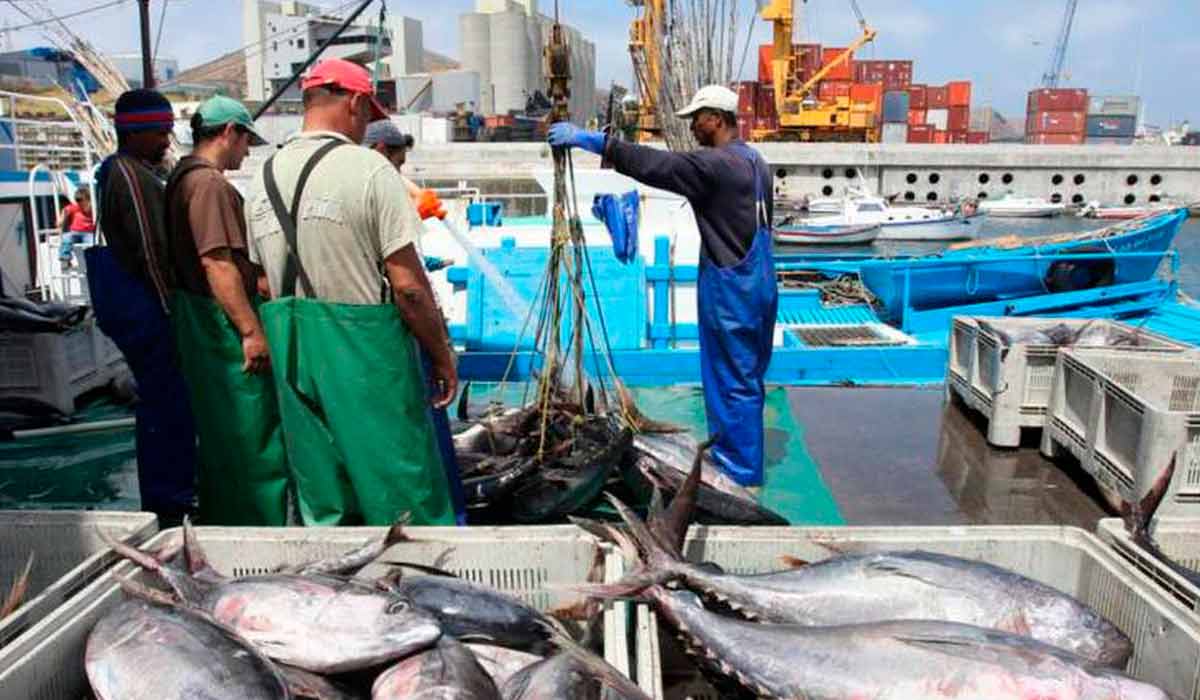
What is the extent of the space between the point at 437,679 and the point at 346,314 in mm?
1195

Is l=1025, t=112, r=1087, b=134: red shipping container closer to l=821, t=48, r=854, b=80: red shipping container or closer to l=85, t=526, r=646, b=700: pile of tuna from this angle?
l=821, t=48, r=854, b=80: red shipping container

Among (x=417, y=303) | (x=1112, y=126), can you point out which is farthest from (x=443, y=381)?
(x=1112, y=126)

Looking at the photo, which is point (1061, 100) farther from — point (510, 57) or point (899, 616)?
point (899, 616)

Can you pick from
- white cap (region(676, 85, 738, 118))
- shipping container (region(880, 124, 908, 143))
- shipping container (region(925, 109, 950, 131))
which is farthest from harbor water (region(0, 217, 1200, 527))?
shipping container (region(925, 109, 950, 131))

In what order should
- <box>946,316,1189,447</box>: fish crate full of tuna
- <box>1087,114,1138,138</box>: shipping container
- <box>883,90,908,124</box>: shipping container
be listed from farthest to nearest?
1. <box>1087,114,1138,138</box>: shipping container
2. <box>883,90,908,124</box>: shipping container
3. <box>946,316,1189,447</box>: fish crate full of tuna

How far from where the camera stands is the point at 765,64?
45062 mm

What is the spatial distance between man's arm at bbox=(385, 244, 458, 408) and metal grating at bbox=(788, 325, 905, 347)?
5593 mm

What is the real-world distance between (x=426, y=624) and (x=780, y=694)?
0.79 meters

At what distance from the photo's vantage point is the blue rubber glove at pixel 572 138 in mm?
3611

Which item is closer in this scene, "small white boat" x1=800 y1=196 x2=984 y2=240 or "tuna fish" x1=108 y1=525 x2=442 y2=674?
"tuna fish" x1=108 y1=525 x2=442 y2=674

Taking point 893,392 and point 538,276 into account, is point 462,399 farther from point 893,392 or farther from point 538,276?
point 893,392

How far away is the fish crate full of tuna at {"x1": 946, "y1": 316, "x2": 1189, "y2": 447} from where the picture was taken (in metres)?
5.06

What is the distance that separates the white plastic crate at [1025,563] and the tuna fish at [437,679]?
0.38 metres

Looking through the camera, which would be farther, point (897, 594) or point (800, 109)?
point (800, 109)
